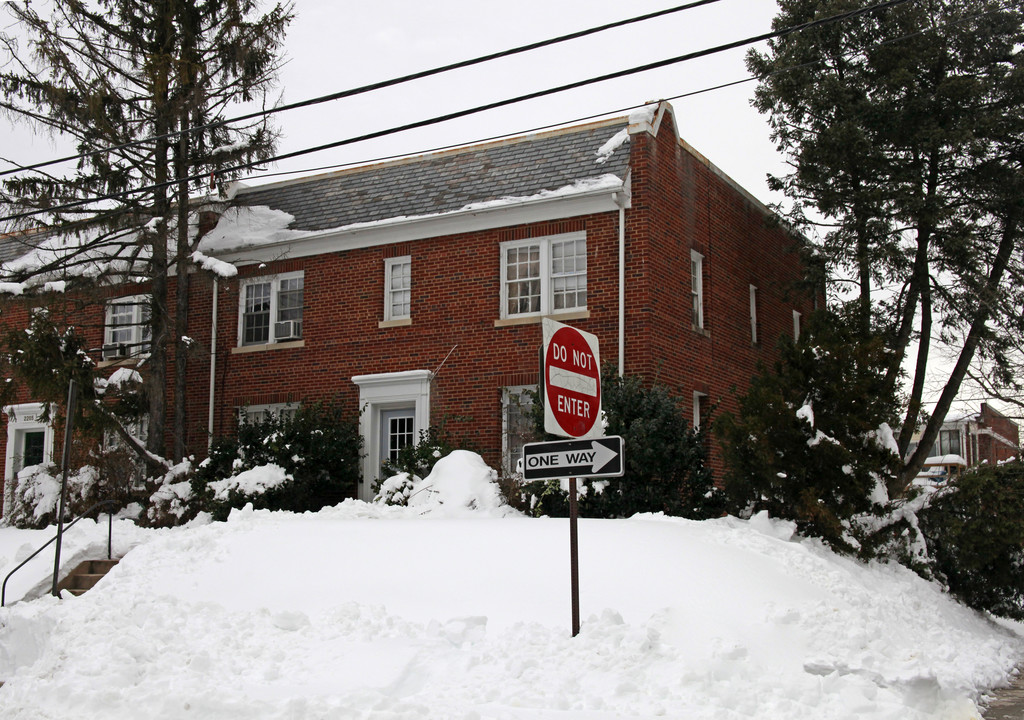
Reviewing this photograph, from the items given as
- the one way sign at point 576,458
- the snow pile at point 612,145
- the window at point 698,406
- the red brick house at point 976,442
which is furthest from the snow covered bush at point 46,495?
the red brick house at point 976,442

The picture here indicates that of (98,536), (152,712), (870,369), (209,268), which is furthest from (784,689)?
(209,268)

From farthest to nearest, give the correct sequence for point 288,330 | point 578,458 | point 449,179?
point 288,330, point 449,179, point 578,458

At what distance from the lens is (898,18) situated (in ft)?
63.3

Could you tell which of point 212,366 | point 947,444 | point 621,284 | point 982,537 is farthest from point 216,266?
point 947,444

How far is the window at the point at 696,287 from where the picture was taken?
19156mm

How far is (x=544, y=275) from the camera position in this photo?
59.4 feet

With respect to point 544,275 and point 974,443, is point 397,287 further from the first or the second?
point 974,443

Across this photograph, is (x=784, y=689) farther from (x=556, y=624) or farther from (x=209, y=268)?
(x=209, y=268)

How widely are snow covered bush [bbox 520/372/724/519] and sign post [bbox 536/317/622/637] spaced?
Answer: 19.5 ft

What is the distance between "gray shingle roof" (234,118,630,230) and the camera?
1855cm

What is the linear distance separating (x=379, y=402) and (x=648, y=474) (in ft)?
20.4

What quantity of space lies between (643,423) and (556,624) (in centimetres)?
640

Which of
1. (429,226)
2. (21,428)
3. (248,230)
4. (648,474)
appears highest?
(248,230)

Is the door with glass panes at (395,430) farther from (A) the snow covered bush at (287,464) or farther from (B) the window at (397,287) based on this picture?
(B) the window at (397,287)
